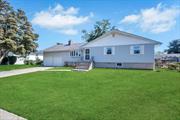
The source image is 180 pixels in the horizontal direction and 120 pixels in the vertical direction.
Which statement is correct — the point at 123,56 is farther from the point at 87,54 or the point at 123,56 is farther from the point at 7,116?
the point at 7,116

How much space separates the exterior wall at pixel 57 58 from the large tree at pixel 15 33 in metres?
2.97

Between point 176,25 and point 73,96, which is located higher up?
point 176,25

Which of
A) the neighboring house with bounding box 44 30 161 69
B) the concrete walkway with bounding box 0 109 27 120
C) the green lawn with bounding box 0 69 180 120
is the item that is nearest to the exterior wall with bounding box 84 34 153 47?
the neighboring house with bounding box 44 30 161 69

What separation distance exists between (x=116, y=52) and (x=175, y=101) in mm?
16437

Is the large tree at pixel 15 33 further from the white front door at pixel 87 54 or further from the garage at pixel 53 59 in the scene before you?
the white front door at pixel 87 54

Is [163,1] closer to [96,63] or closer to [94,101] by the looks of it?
[94,101]

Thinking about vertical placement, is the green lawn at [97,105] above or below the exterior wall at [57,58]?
below

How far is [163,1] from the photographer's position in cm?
1475

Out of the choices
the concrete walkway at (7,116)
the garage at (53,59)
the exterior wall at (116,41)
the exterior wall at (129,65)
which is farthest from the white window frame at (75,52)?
the concrete walkway at (7,116)

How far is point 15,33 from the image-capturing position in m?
30.7

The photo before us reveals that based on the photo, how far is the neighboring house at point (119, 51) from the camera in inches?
843

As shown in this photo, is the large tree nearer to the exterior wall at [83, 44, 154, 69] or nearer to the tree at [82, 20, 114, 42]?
the exterior wall at [83, 44, 154, 69]

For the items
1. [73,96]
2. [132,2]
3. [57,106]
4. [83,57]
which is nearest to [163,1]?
[132,2]

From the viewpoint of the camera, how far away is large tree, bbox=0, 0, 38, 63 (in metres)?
28.8
